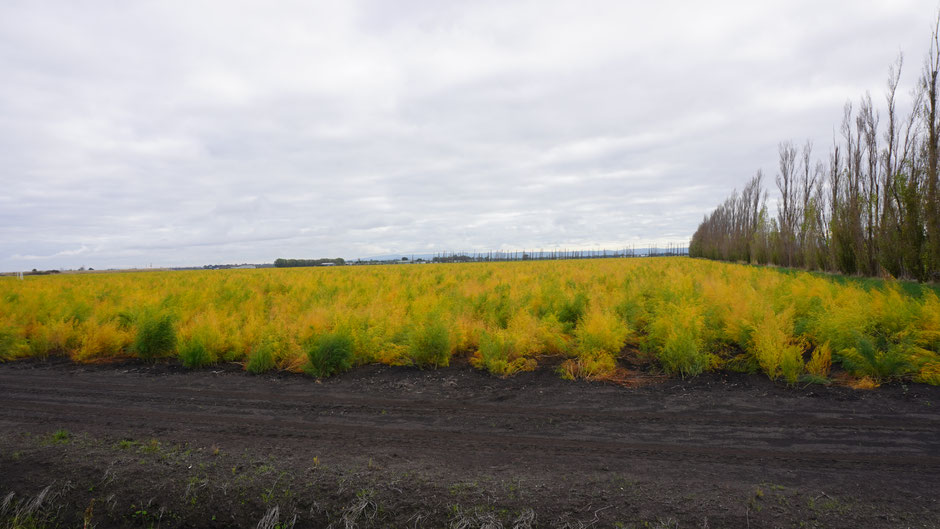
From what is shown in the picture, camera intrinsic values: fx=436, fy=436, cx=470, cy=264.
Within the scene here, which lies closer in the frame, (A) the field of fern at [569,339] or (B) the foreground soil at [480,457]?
(B) the foreground soil at [480,457]

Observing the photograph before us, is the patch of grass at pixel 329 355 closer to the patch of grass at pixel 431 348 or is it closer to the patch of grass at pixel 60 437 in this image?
the patch of grass at pixel 431 348

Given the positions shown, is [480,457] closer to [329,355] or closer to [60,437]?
[329,355]

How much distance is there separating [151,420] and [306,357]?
253cm

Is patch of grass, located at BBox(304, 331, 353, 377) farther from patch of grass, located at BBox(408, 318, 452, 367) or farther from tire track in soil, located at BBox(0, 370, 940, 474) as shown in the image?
patch of grass, located at BBox(408, 318, 452, 367)

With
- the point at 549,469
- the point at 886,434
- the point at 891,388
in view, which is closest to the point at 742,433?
the point at 886,434

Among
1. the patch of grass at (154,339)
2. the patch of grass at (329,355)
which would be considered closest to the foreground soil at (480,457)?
the patch of grass at (329,355)

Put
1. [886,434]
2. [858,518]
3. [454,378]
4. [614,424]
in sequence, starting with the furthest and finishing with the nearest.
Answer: [454,378]
[614,424]
[886,434]
[858,518]

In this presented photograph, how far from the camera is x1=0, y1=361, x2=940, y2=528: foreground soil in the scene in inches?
125

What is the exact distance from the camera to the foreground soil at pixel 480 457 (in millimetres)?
3168

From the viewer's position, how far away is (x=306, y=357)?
288 inches

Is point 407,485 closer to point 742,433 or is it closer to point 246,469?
point 246,469

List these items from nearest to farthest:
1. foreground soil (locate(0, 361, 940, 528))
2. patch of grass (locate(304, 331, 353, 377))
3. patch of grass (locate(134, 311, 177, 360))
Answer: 1. foreground soil (locate(0, 361, 940, 528))
2. patch of grass (locate(304, 331, 353, 377))
3. patch of grass (locate(134, 311, 177, 360))

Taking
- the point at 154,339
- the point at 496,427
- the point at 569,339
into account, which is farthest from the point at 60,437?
the point at 569,339

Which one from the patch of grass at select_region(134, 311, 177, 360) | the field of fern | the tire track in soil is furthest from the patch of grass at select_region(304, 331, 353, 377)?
the patch of grass at select_region(134, 311, 177, 360)
